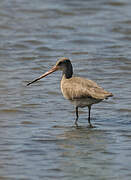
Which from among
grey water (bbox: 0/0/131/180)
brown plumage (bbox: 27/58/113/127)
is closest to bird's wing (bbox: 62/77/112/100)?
brown plumage (bbox: 27/58/113/127)

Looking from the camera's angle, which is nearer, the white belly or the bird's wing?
the bird's wing

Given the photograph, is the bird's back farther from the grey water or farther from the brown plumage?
the grey water

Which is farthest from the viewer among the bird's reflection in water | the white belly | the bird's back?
the white belly

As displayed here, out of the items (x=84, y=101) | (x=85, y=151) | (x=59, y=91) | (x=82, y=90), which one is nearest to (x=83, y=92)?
(x=82, y=90)

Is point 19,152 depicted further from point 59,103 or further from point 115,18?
point 115,18

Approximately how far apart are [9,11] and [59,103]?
7799mm

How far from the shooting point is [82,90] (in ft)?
28.5

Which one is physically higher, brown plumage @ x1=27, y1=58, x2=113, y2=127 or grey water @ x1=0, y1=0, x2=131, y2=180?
brown plumage @ x1=27, y1=58, x2=113, y2=127

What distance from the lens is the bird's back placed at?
8453mm

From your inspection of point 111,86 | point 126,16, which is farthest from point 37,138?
point 126,16

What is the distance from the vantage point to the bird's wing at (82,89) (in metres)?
8.46

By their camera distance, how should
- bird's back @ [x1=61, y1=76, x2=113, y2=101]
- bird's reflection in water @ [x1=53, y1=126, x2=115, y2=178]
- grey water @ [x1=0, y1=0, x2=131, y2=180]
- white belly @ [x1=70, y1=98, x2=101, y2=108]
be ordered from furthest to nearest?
white belly @ [x1=70, y1=98, x2=101, y2=108]
bird's back @ [x1=61, y1=76, x2=113, y2=101]
grey water @ [x1=0, y1=0, x2=131, y2=180]
bird's reflection in water @ [x1=53, y1=126, x2=115, y2=178]

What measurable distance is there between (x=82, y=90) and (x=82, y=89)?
0.02 m

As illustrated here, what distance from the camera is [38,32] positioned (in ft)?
50.3
